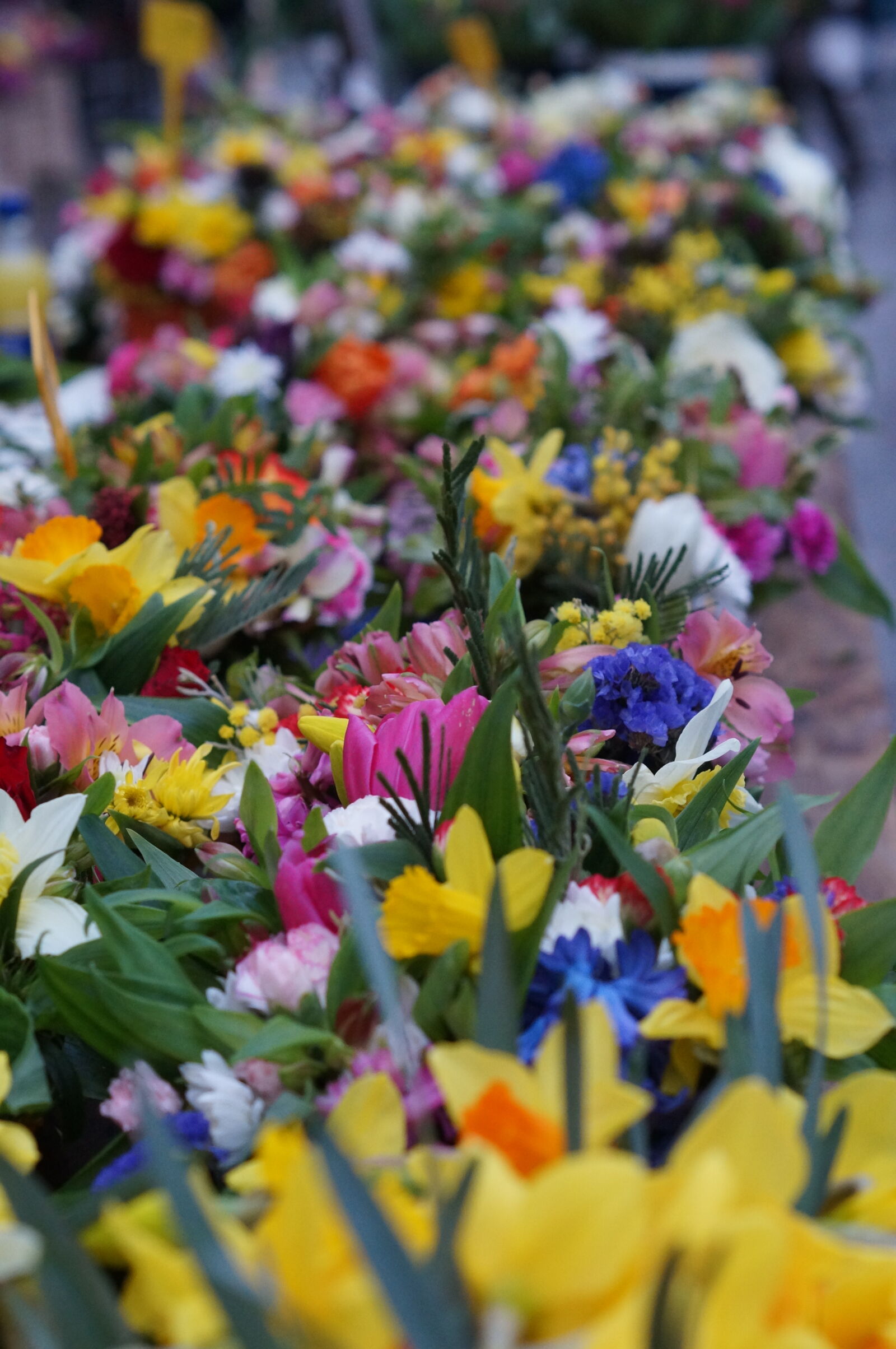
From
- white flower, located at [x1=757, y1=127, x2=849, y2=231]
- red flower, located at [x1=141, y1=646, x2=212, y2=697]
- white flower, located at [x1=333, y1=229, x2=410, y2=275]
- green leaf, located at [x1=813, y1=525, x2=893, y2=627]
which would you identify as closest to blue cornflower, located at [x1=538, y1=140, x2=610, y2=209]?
white flower, located at [x1=757, y1=127, x2=849, y2=231]

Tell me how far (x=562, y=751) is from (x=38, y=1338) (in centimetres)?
24

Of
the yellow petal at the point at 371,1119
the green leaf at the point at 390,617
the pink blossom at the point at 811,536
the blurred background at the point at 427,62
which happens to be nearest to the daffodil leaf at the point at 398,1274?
the yellow petal at the point at 371,1119

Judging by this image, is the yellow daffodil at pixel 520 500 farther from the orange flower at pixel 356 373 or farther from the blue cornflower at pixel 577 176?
the blue cornflower at pixel 577 176

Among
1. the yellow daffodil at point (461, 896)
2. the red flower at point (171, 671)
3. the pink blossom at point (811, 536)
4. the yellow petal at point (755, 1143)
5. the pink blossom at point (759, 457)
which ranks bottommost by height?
the pink blossom at point (811, 536)

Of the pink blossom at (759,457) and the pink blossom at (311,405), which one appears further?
the pink blossom at (311,405)

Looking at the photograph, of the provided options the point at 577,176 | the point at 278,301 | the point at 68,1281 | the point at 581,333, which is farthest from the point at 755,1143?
the point at 577,176

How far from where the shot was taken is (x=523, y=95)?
361 cm

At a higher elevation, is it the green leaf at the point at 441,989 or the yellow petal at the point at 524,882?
the yellow petal at the point at 524,882

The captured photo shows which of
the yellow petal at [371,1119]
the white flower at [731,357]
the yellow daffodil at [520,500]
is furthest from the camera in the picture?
the white flower at [731,357]

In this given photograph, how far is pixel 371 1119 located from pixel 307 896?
0.10m

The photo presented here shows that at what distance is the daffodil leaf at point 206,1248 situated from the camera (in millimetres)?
221

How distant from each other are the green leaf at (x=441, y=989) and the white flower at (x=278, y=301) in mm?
988

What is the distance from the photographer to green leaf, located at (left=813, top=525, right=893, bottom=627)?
34.9 inches

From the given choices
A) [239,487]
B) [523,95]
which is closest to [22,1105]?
[239,487]
